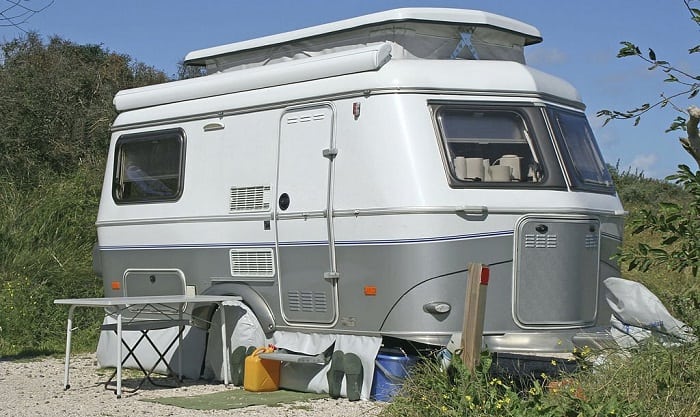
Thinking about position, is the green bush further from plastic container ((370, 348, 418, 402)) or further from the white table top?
plastic container ((370, 348, 418, 402))

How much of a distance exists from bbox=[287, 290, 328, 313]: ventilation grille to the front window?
2215 millimetres

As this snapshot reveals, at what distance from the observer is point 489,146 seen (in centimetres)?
796

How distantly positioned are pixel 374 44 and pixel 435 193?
1.49m

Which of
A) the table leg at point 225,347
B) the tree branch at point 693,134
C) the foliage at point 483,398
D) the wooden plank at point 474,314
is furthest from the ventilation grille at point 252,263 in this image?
the tree branch at point 693,134

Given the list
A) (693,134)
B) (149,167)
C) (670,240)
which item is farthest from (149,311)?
(693,134)

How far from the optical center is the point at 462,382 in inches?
249

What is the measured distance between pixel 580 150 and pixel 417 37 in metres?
1.63

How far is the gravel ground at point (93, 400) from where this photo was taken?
7641 mm

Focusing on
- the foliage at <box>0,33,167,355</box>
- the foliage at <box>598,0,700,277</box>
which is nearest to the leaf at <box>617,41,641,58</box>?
the foliage at <box>598,0,700,277</box>

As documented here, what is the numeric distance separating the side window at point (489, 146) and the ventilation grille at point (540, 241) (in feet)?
1.46

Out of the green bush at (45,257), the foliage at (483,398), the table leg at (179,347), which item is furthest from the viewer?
the green bush at (45,257)

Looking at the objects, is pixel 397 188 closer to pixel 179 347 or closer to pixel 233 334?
pixel 233 334

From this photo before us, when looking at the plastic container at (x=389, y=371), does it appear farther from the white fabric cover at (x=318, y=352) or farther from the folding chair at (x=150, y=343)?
the folding chair at (x=150, y=343)

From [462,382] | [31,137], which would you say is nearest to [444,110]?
[462,382]
